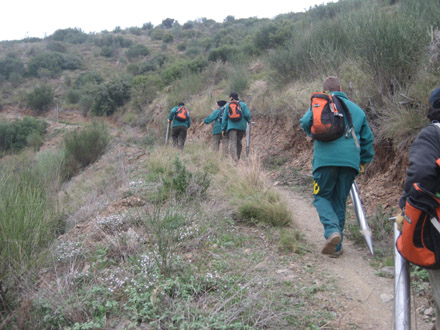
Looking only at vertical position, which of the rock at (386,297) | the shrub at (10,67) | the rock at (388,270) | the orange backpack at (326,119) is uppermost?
the shrub at (10,67)

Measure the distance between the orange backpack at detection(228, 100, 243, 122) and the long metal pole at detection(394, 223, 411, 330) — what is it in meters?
7.13

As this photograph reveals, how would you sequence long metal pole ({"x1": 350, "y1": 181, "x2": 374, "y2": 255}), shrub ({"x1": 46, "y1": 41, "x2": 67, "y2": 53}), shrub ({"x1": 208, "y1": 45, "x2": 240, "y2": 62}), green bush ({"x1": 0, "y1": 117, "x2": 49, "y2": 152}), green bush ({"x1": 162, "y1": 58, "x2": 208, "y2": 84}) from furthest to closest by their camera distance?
shrub ({"x1": 46, "y1": 41, "x2": 67, "y2": 53}) → green bush ({"x1": 162, "y1": 58, "x2": 208, "y2": 84}) → shrub ({"x1": 208, "y1": 45, "x2": 240, "y2": 62}) → green bush ({"x1": 0, "y1": 117, "x2": 49, "y2": 152}) → long metal pole ({"x1": 350, "y1": 181, "x2": 374, "y2": 255})

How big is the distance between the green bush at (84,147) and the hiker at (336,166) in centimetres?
1149

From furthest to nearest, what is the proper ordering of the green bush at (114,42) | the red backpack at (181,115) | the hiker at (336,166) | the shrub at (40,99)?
the green bush at (114,42) < the shrub at (40,99) < the red backpack at (181,115) < the hiker at (336,166)

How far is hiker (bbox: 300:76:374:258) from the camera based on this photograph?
13.3 feet

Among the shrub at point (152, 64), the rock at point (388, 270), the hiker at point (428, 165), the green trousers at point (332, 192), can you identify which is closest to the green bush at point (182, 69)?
the shrub at point (152, 64)

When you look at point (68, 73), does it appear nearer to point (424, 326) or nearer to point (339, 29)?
point (339, 29)

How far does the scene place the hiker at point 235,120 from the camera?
916 cm

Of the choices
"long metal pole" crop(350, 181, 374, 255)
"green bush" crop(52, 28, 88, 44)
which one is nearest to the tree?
"green bush" crop(52, 28, 88, 44)

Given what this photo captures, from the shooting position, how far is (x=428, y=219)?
2.03 meters

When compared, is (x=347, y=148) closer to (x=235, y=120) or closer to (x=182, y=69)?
(x=235, y=120)

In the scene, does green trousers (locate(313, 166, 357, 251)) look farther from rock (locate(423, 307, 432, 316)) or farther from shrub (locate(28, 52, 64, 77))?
shrub (locate(28, 52, 64, 77))

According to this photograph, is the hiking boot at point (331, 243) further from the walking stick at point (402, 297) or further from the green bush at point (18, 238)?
the green bush at point (18, 238)

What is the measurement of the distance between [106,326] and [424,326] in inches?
94.0
